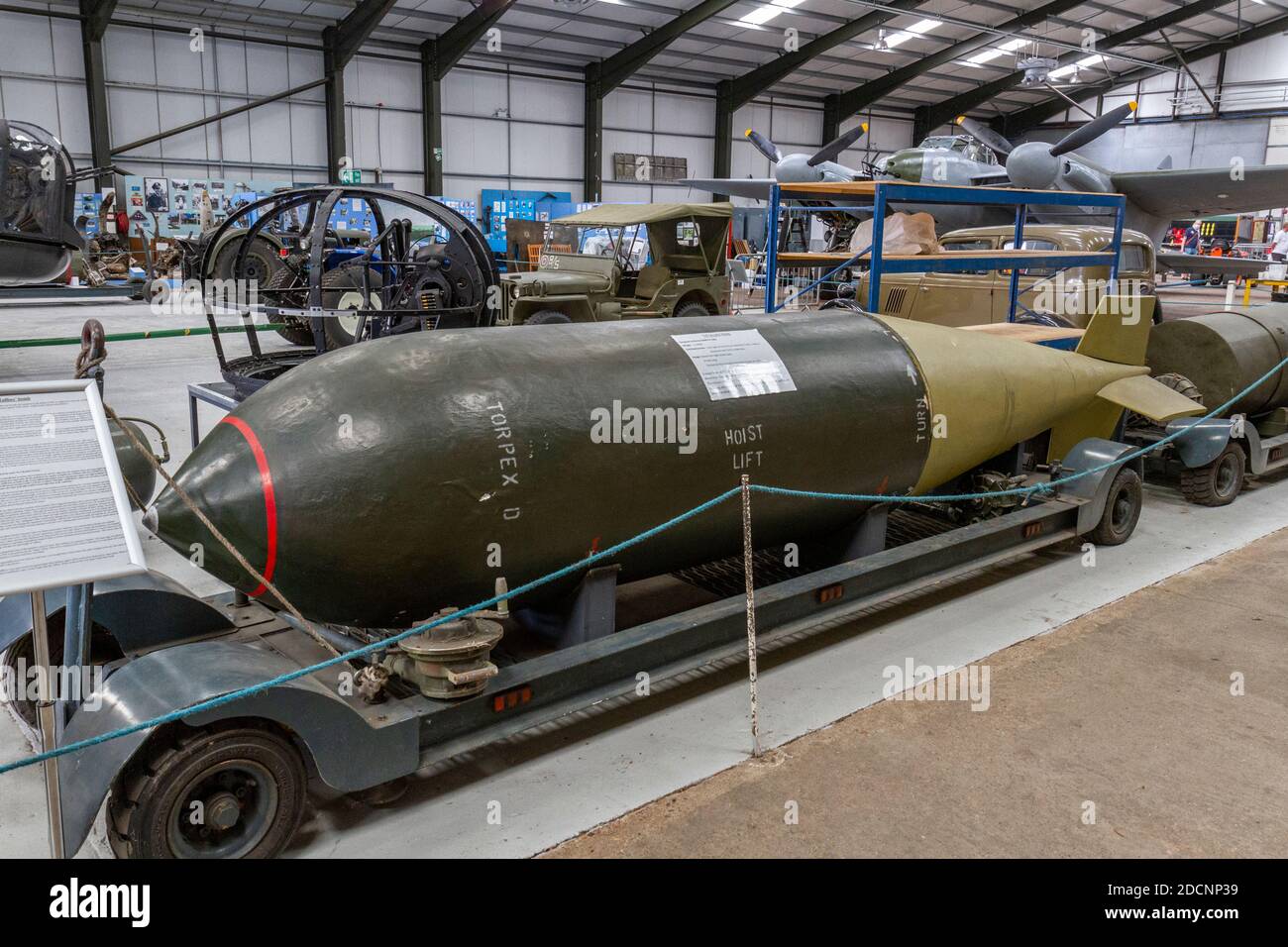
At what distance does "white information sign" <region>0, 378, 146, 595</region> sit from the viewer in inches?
82.4

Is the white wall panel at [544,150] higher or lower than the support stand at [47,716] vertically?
higher

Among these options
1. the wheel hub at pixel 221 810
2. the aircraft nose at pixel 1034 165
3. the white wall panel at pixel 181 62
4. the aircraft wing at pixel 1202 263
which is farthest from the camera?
the white wall panel at pixel 181 62

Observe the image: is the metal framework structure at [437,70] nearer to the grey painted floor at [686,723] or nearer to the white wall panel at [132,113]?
the white wall panel at [132,113]

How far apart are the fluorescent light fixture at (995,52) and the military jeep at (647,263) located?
67.8 feet

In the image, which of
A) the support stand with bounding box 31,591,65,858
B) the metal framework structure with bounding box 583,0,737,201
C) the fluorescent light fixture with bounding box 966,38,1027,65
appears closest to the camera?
the support stand with bounding box 31,591,65,858

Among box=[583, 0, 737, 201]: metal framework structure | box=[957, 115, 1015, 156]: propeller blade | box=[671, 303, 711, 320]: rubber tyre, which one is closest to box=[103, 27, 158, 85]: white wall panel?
box=[583, 0, 737, 201]: metal framework structure

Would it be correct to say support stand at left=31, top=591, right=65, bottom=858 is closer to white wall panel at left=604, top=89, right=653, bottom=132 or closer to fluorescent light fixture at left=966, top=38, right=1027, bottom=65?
white wall panel at left=604, top=89, right=653, bottom=132

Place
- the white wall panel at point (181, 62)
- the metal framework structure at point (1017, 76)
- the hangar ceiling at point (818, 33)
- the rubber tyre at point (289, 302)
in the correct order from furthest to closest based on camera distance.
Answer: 1. the metal framework structure at point (1017, 76)
2. the hangar ceiling at point (818, 33)
3. the white wall panel at point (181, 62)
4. the rubber tyre at point (289, 302)

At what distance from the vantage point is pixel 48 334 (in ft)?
43.7

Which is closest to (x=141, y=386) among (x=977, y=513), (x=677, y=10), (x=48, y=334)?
(x=48, y=334)

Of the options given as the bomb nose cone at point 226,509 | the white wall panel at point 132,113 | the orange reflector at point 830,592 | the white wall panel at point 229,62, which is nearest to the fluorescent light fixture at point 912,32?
the white wall panel at point 229,62

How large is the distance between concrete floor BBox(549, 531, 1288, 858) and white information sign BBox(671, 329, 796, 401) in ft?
4.57

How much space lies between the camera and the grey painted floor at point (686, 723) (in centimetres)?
294

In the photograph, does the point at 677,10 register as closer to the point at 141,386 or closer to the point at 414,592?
the point at 141,386
